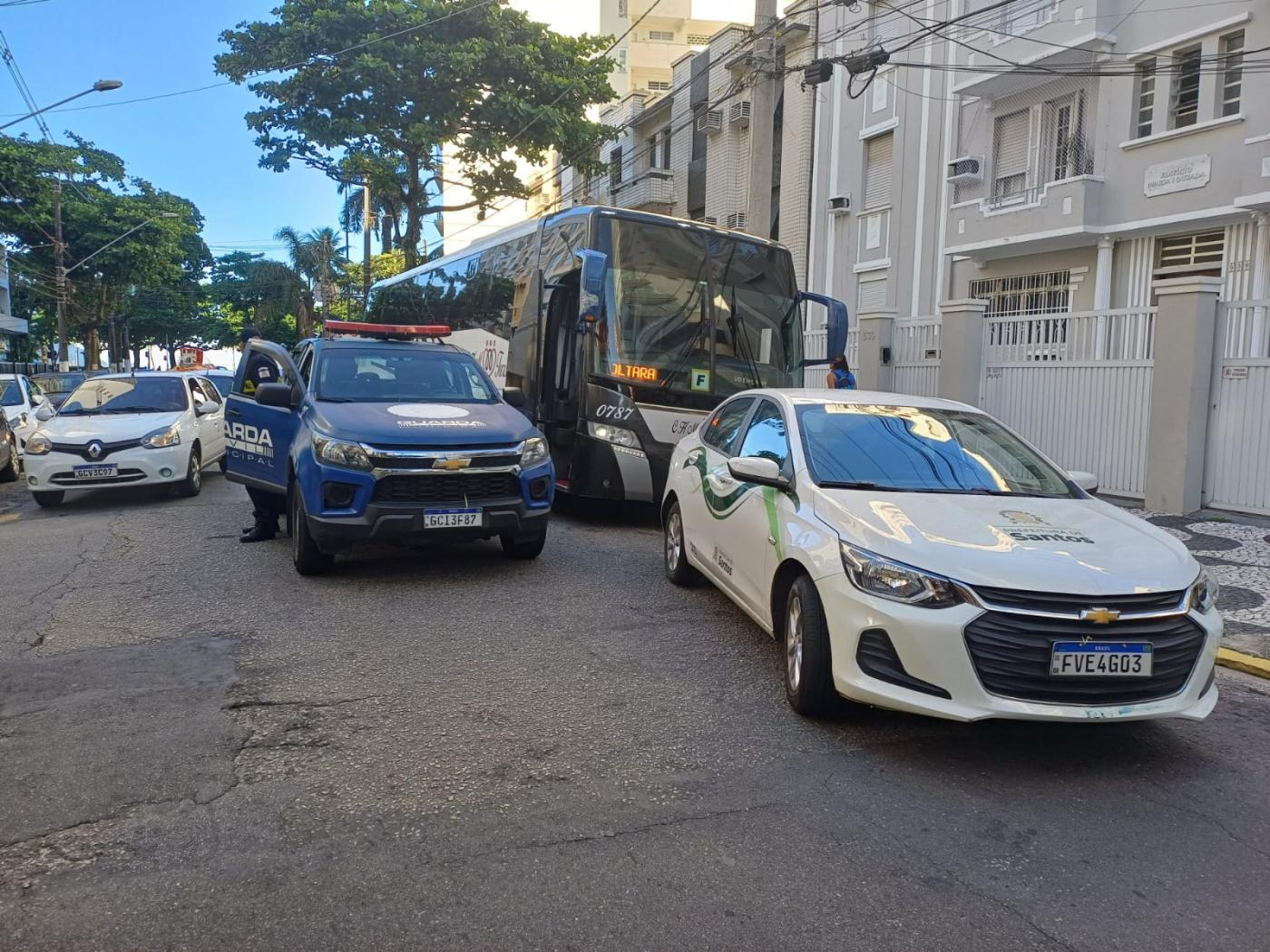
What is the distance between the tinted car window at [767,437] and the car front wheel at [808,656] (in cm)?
101

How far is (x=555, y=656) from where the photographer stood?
17.7 feet

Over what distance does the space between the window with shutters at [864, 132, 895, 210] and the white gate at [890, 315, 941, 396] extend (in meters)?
8.61

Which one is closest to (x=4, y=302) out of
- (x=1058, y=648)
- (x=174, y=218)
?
(x=174, y=218)

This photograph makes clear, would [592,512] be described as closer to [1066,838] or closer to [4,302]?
[1066,838]

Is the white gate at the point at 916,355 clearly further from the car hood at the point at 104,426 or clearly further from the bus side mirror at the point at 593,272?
the car hood at the point at 104,426

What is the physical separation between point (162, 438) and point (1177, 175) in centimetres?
1524

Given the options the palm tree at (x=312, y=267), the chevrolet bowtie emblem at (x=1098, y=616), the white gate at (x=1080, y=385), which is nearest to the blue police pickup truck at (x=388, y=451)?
the chevrolet bowtie emblem at (x=1098, y=616)

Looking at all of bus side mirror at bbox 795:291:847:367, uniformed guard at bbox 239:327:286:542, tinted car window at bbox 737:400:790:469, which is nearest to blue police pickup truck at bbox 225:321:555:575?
uniformed guard at bbox 239:327:286:542

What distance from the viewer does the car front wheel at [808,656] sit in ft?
14.1

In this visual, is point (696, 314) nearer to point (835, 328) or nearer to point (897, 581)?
point (835, 328)

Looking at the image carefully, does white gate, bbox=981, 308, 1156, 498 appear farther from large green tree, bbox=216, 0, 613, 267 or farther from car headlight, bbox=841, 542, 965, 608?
large green tree, bbox=216, 0, 613, 267

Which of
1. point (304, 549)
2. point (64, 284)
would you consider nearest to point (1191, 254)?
point (304, 549)

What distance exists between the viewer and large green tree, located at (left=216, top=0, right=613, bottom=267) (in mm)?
23000

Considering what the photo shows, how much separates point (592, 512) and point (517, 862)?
779 cm
